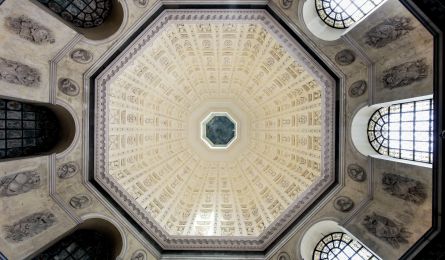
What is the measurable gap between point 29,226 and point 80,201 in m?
2.51

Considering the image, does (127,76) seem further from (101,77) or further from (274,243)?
(274,243)

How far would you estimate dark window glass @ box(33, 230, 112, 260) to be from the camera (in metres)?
14.9

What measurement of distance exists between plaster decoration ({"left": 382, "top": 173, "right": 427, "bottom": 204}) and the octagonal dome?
112 inches

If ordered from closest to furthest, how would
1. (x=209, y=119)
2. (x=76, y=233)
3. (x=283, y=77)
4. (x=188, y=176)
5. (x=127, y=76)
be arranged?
(x=76, y=233) → (x=127, y=76) → (x=283, y=77) → (x=188, y=176) → (x=209, y=119)

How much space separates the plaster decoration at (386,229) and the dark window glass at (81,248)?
1311 centimetres

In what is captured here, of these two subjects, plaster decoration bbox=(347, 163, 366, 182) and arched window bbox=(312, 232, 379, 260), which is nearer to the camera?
plaster decoration bbox=(347, 163, 366, 182)

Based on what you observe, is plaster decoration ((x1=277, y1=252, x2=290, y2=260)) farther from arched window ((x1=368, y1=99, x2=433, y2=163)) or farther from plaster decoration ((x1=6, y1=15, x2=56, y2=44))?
plaster decoration ((x1=6, y1=15, x2=56, y2=44))

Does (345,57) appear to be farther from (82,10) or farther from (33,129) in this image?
(33,129)

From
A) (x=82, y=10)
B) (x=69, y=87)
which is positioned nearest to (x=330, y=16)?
(x=82, y=10)

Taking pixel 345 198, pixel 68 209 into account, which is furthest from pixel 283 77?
pixel 68 209

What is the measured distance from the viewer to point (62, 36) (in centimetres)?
1382

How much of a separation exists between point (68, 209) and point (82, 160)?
94.4 inches

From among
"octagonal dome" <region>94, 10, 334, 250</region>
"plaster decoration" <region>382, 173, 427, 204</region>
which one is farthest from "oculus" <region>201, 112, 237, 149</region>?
"plaster decoration" <region>382, 173, 427, 204</region>

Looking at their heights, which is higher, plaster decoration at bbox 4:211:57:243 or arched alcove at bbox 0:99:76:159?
arched alcove at bbox 0:99:76:159
